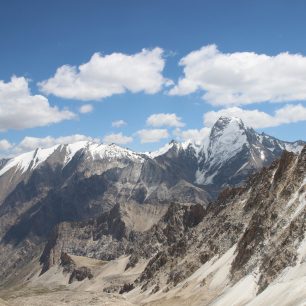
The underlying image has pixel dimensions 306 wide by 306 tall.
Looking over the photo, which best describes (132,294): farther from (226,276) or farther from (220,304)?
(220,304)

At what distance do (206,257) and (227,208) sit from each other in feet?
108

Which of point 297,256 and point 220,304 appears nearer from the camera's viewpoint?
point 297,256

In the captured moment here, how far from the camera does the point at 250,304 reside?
70500mm

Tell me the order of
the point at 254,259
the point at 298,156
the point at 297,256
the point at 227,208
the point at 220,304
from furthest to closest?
the point at 227,208
the point at 298,156
the point at 254,259
the point at 220,304
the point at 297,256

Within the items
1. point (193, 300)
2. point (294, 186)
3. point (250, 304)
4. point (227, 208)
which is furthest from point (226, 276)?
point (227, 208)

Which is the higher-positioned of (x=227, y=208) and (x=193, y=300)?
(x=227, y=208)

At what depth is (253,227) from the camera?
110 meters

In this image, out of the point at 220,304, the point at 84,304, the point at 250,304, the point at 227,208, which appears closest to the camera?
the point at 250,304

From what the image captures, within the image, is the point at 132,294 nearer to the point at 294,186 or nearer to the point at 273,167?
the point at 273,167

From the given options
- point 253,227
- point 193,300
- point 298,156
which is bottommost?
point 193,300

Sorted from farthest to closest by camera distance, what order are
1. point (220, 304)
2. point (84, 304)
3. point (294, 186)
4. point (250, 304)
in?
1. point (84, 304)
2. point (294, 186)
3. point (220, 304)
4. point (250, 304)

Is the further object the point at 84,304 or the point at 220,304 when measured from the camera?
the point at 84,304

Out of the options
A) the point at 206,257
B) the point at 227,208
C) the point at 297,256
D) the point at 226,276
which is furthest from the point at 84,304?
the point at 297,256

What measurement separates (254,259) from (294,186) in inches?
689
